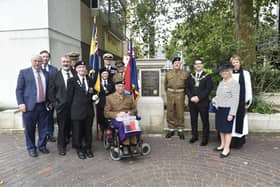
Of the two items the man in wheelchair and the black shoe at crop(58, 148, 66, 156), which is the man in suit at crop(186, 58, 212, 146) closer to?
the man in wheelchair

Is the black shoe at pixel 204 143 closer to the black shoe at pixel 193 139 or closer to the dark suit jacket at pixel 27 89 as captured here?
the black shoe at pixel 193 139

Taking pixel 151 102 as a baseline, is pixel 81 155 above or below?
below

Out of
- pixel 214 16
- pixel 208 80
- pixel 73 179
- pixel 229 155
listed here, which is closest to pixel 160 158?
pixel 229 155

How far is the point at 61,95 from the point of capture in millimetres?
4195

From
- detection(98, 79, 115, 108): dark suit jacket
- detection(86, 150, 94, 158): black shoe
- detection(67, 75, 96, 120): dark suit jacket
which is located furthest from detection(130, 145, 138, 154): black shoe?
detection(98, 79, 115, 108): dark suit jacket

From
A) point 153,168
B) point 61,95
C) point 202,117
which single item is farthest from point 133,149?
point 202,117

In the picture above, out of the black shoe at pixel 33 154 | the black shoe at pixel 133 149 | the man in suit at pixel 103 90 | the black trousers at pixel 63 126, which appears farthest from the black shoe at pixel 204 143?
the black shoe at pixel 33 154

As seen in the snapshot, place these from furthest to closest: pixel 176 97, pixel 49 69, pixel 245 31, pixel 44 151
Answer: pixel 245 31 → pixel 176 97 → pixel 49 69 → pixel 44 151

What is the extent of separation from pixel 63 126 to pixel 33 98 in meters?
0.72

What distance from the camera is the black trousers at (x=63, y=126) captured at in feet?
14.1

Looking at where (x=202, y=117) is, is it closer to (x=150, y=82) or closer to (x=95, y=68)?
(x=150, y=82)

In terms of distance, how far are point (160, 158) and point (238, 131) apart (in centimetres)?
155

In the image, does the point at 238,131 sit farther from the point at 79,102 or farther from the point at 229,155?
the point at 79,102

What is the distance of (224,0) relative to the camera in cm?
1065
